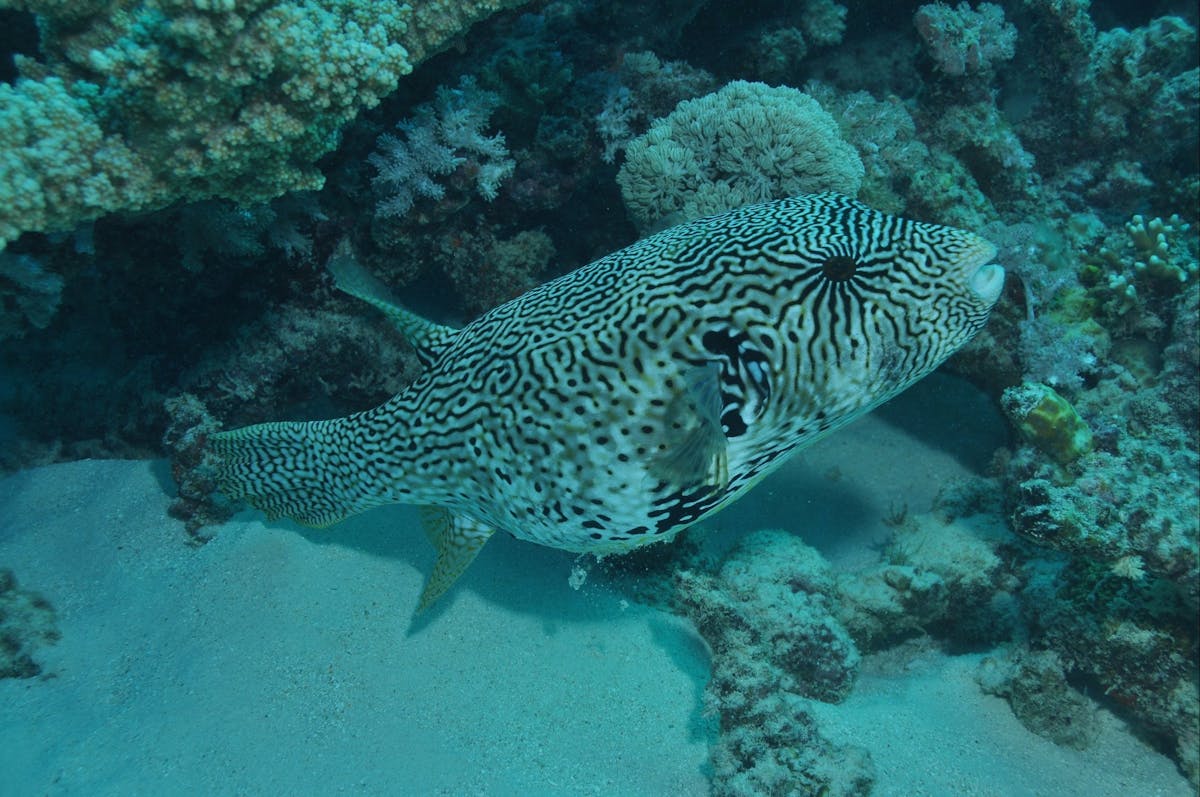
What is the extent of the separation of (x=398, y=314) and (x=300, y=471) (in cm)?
126

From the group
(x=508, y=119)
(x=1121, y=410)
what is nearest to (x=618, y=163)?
(x=508, y=119)

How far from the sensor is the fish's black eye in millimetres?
2930

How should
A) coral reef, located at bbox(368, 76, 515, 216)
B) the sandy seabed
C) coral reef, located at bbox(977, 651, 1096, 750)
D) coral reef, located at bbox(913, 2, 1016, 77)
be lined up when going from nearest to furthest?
1. the sandy seabed
2. coral reef, located at bbox(977, 651, 1096, 750)
3. coral reef, located at bbox(368, 76, 515, 216)
4. coral reef, located at bbox(913, 2, 1016, 77)

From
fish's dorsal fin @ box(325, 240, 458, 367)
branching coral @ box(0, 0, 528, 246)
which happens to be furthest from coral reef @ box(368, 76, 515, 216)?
branching coral @ box(0, 0, 528, 246)

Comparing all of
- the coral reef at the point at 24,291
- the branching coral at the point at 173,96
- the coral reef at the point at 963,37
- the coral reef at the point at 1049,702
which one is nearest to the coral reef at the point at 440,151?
the branching coral at the point at 173,96

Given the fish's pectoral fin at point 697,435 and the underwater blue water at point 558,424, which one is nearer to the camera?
the fish's pectoral fin at point 697,435

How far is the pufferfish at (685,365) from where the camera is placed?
2.95 m

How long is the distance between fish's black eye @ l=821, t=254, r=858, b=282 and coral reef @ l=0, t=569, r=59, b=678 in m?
5.43

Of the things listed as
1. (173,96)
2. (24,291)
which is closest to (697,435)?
(173,96)

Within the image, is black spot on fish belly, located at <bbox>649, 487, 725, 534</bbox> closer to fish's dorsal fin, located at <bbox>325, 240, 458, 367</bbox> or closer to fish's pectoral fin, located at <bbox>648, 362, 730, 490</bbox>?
fish's pectoral fin, located at <bbox>648, 362, 730, 490</bbox>

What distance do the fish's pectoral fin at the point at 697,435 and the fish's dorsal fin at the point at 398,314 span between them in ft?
5.18

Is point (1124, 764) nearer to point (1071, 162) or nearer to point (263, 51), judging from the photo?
point (263, 51)

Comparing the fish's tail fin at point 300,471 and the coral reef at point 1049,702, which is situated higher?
the fish's tail fin at point 300,471

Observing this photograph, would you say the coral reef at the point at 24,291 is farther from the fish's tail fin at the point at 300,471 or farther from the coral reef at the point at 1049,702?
the coral reef at the point at 1049,702
